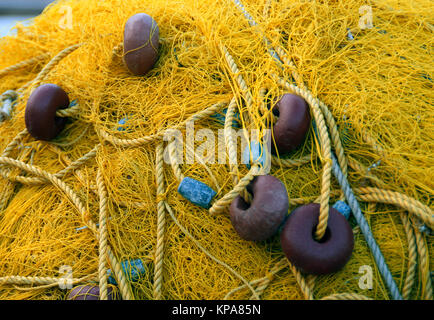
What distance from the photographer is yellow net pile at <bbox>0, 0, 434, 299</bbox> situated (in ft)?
5.07

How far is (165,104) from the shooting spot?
1949 mm

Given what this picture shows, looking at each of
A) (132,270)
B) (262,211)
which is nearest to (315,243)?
(262,211)

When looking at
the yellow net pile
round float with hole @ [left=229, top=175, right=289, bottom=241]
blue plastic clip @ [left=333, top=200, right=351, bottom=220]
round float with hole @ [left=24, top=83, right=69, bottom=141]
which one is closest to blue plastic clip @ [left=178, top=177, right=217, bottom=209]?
the yellow net pile

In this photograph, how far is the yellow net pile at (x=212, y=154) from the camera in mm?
1545

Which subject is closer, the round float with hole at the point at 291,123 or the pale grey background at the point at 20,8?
the round float with hole at the point at 291,123

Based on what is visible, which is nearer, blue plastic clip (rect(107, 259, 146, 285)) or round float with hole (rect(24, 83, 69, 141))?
blue plastic clip (rect(107, 259, 146, 285))

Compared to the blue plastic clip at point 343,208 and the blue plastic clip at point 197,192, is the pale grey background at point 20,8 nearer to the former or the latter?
the blue plastic clip at point 197,192

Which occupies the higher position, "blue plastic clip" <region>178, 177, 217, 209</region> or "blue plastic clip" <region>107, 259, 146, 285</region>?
"blue plastic clip" <region>178, 177, 217, 209</region>

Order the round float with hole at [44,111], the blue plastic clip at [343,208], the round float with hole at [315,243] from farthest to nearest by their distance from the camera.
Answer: the round float with hole at [44,111], the blue plastic clip at [343,208], the round float with hole at [315,243]

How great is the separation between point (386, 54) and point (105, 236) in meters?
1.83

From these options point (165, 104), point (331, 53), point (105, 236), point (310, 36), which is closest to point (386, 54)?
point (331, 53)

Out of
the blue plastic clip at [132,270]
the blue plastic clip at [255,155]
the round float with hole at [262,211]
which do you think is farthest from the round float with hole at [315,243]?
the blue plastic clip at [132,270]

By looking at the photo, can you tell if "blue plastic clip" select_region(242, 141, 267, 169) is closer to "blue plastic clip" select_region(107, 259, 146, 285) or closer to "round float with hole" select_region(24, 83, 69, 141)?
"blue plastic clip" select_region(107, 259, 146, 285)

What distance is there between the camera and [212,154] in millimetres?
1775
